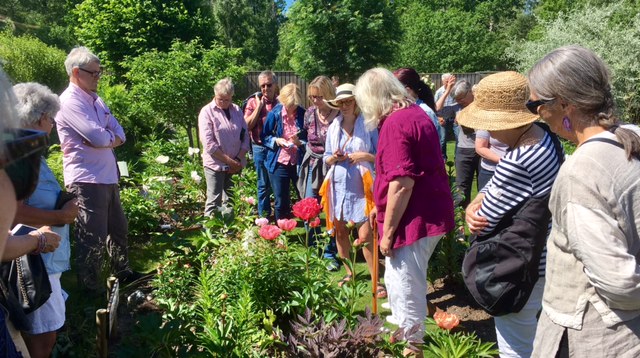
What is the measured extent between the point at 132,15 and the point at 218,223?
1528 cm

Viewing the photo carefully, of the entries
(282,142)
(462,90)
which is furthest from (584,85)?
(462,90)

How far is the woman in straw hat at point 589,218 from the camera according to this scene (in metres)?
1.46

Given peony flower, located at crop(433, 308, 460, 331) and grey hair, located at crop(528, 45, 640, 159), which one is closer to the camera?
grey hair, located at crop(528, 45, 640, 159)

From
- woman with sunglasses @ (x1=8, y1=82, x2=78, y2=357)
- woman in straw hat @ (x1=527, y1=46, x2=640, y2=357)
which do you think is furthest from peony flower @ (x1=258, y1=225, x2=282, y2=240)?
woman in straw hat @ (x1=527, y1=46, x2=640, y2=357)

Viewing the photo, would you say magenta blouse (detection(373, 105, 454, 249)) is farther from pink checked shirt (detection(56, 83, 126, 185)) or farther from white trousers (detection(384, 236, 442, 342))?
pink checked shirt (detection(56, 83, 126, 185))

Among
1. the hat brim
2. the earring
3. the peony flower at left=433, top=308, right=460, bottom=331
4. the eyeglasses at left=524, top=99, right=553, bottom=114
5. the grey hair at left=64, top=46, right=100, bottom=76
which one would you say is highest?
the grey hair at left=64, top=46, right=100, bottom=76

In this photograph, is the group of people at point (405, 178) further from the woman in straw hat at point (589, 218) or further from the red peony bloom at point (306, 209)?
the red peony bloom at point (306, 209)

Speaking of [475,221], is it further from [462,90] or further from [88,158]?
[462,90]

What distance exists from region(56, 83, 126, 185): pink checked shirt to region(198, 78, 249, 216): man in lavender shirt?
1475 millimetres

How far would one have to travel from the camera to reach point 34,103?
271 centimetres

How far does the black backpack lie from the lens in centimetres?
208

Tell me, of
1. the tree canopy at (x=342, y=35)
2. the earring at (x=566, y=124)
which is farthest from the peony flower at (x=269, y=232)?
the tree canopy at (x=342, y=35)

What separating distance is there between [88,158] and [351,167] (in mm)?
2012

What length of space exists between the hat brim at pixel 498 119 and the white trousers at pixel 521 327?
72 centimetres
